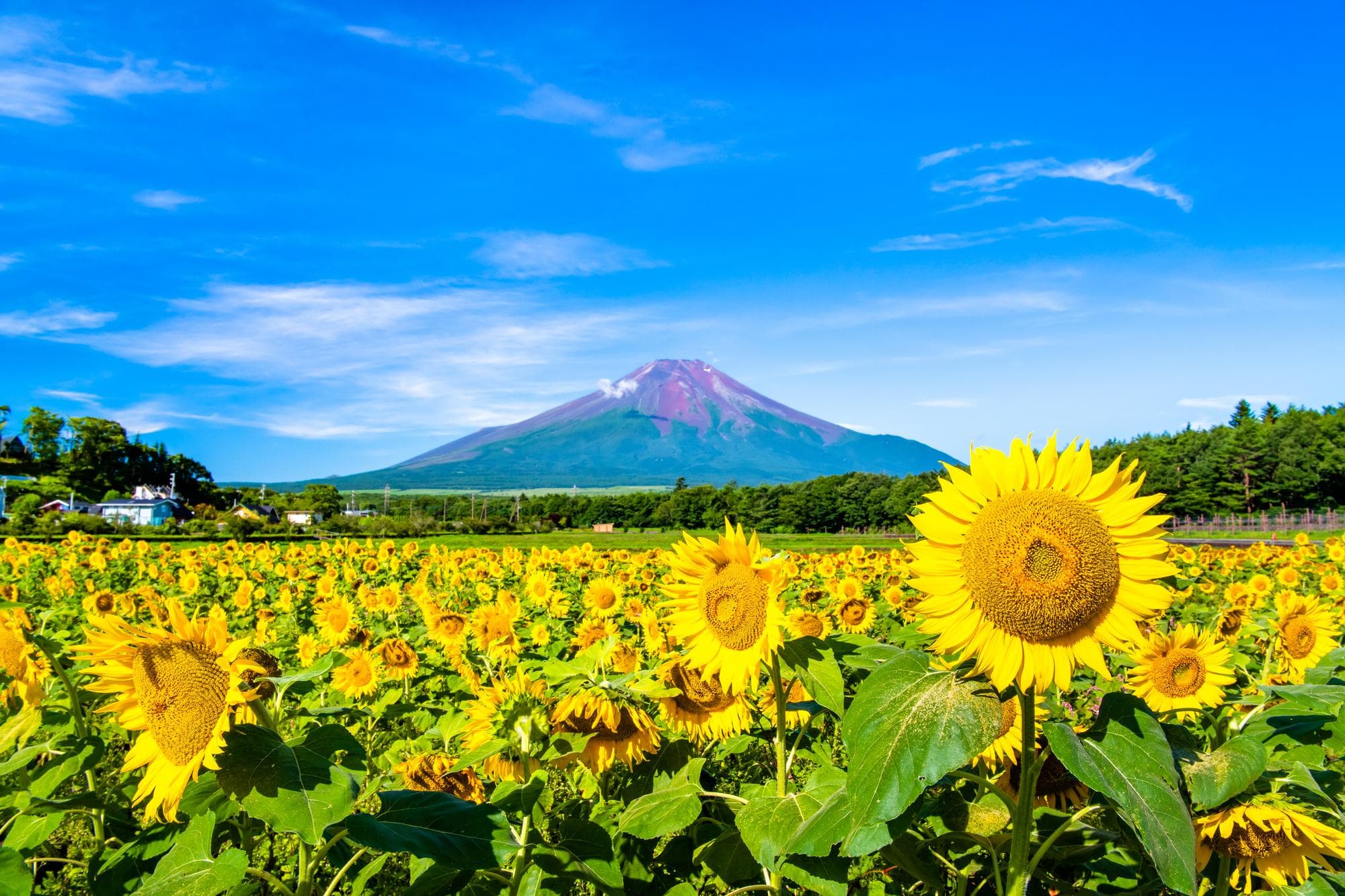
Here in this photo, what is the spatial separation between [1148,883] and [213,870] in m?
2.23

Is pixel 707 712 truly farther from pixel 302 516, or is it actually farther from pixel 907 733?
pixel 302 516

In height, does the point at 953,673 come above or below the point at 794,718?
above

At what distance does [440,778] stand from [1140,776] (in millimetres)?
2119

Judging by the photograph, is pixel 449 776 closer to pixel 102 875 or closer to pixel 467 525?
pixel 102 875

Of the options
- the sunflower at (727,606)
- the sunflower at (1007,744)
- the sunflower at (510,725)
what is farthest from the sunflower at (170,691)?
the sunflower at (1007,744)

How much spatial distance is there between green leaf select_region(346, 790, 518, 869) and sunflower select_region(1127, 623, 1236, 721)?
248 centimetres

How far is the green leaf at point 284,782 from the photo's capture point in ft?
5.27

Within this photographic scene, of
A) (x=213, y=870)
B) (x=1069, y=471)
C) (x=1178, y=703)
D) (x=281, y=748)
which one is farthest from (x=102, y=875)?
(x=1178, y=703)

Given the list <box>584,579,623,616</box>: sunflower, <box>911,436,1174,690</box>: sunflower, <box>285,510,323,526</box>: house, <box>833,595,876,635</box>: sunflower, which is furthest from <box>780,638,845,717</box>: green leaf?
<box>285,510,323,526</box>: house

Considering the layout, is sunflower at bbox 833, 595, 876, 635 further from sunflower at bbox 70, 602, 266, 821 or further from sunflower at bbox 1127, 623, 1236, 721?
sunflower at bbox 70, 602, 266, 821

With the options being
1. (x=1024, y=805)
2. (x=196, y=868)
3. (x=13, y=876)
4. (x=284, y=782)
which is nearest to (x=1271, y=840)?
(x=1024, y=805)

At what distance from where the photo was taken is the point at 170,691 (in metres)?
1.80

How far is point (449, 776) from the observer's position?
8.86 ft

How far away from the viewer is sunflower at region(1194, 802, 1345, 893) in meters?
1.84
